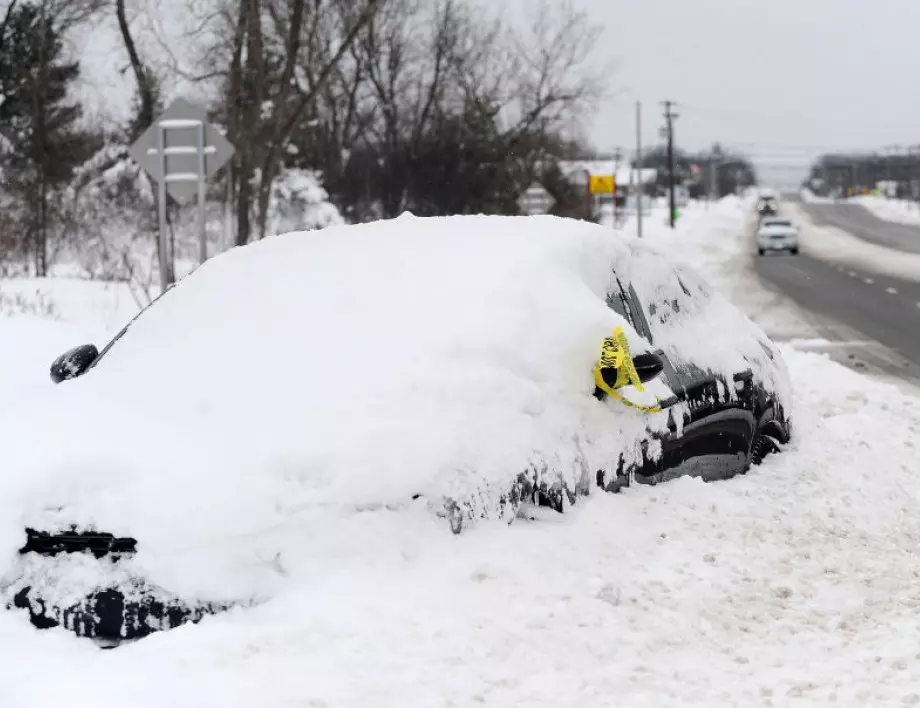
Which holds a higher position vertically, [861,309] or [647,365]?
[647,365]

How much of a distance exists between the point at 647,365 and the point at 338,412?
138 centimetres

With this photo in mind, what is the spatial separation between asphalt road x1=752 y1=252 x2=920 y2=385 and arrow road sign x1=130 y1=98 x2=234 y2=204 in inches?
287

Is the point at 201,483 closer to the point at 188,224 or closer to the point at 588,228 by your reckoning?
the point at 588,228

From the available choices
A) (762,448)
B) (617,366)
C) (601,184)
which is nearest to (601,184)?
(601,184)

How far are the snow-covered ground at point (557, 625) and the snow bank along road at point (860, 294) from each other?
7681 mm

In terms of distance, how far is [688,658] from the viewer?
12.0 ft

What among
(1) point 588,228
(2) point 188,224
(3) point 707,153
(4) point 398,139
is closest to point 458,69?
(4) point 398,139

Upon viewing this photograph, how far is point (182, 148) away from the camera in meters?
11.4

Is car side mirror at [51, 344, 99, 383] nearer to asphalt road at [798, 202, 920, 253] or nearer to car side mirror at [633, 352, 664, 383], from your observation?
car side mirror at [633, 352, 664, 383]

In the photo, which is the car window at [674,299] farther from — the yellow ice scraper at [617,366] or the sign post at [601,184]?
the sign post at [601,184]

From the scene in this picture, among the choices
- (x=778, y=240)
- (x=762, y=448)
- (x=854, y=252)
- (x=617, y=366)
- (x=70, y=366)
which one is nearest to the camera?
(x=617, y=366)

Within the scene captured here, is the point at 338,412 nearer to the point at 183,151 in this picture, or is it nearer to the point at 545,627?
the point at 545,627

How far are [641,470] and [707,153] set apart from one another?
555ft

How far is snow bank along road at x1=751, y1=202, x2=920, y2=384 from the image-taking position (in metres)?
14.3
